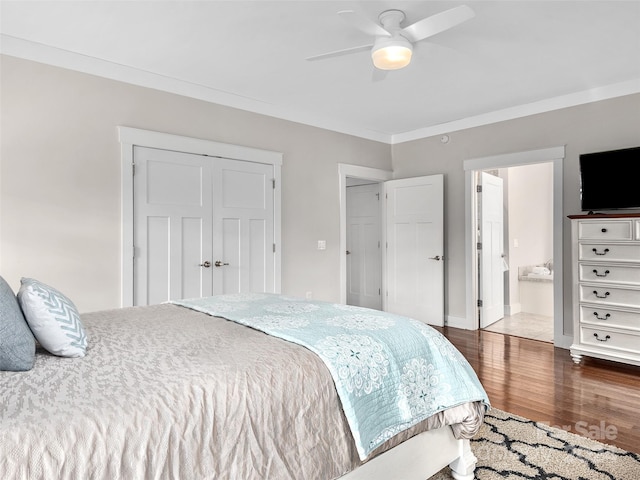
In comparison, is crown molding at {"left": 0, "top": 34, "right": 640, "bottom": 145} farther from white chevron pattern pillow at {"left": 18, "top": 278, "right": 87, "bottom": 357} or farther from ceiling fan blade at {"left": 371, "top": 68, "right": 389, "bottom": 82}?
white chevron pattern pillow at {"left": 18, "top": 278, "right": 87, "bottom": 357}

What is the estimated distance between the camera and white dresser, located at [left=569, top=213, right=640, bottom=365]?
3270mm

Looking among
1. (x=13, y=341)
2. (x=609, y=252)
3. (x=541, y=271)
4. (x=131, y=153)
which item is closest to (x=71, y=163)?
(x=131, y=153)

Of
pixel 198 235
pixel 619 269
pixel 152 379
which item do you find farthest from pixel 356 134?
pixel 152 379

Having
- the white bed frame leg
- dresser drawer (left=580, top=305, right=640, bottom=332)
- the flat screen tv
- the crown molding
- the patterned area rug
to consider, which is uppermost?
the crown molding

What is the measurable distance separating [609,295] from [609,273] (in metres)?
0.19

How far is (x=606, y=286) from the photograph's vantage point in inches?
134

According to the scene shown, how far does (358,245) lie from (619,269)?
3251 mm

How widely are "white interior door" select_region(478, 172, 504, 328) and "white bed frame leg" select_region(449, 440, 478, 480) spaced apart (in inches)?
130

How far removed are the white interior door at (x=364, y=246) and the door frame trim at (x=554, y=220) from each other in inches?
48.8

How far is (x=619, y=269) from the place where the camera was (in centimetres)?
335

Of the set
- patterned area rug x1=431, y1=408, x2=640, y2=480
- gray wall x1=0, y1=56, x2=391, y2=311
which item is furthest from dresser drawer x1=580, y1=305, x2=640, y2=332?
gray wall x1=0, y1=56, x2=391, y2=311

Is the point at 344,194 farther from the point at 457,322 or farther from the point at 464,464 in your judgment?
the point at 464,464

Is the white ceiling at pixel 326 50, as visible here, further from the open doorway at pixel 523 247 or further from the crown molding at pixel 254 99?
the open doorway at pixel 523 247

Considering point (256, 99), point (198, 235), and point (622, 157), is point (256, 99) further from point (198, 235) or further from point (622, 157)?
point (622, 157)
